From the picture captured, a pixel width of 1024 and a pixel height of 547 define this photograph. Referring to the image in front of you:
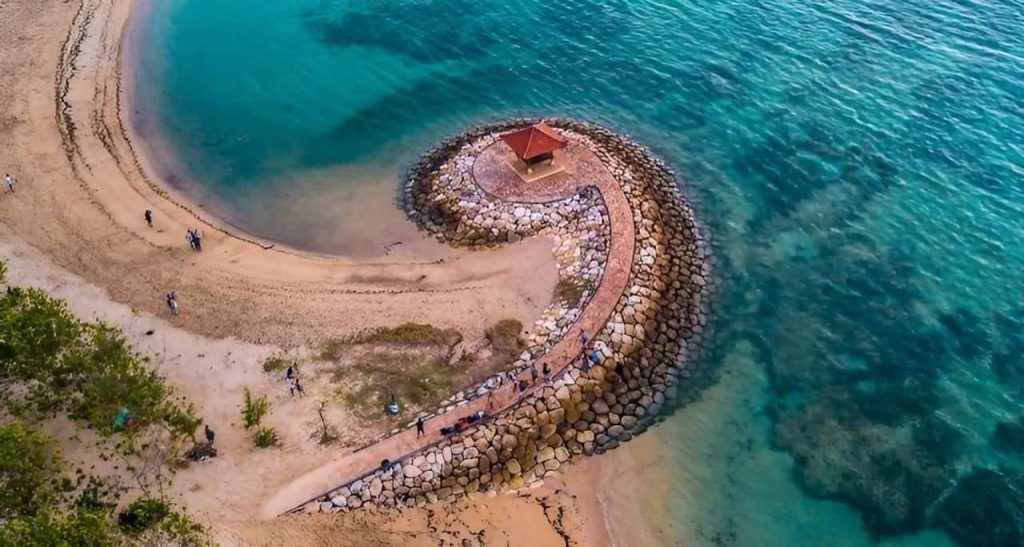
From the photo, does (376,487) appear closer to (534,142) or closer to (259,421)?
(259,421)

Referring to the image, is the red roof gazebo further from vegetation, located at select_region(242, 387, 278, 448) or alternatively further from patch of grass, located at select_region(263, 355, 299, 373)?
vegetation, located at select_region(242, 387, 278, 448)

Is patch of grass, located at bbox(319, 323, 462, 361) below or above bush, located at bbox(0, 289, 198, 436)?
below

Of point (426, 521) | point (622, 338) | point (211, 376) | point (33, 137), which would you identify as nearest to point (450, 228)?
point (622, 338)

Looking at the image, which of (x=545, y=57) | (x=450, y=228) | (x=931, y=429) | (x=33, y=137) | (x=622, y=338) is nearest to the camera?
(x=931, y=429)

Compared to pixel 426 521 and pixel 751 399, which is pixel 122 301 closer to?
Result: pixel 426 521

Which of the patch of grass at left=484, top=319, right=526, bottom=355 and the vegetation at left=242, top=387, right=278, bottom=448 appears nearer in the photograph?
the vegetation at left=242, top=387, right=278, bottom=448

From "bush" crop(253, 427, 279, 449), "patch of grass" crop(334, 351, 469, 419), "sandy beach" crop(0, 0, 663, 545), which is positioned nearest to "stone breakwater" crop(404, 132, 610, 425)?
"sandy beach" crop(0, 0, 663, 545)

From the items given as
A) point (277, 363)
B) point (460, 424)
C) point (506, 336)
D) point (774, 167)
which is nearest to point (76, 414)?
point (277, 363)
